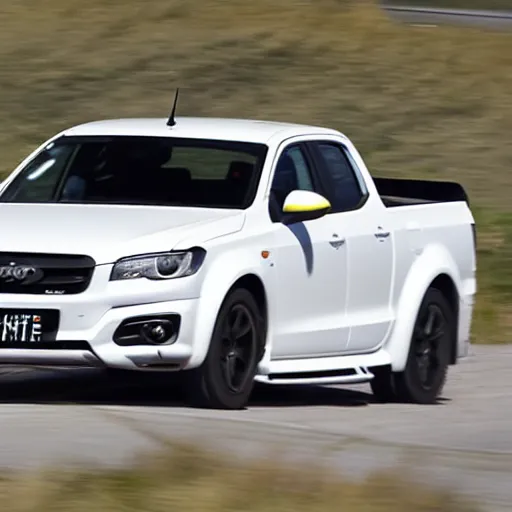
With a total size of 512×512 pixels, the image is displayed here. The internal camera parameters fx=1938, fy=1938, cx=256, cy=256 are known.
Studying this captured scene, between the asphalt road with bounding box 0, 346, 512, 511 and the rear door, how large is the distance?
1.57 feet

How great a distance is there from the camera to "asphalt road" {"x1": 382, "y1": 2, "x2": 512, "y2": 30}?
99.1 ft

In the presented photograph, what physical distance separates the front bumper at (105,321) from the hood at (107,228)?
17 centimetres

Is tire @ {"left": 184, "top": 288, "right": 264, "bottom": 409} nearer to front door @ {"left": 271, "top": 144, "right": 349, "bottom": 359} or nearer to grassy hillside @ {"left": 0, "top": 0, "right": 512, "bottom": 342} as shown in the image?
front door @ {"left": 271, "top": 144, "right": 349, "bottom": 359}

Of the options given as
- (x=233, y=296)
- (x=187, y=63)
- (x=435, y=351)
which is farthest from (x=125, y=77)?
(x=233, y=296)

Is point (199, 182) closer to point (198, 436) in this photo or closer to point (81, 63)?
point (198, 436)

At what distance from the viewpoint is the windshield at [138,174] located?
35.4 feet

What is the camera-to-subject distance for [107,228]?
995cm

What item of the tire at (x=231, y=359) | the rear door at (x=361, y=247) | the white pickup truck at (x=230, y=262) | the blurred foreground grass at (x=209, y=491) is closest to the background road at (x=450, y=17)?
the white pickup truck at (x=230, y=262)

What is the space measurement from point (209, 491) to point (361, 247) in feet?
15.2

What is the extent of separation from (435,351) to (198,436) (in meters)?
4.14

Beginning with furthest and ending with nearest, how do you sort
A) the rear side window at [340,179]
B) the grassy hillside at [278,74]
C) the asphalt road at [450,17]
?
the asphalt road at [450,17] < the grassy hillside at [278,74] < the rear side window at [340,179]

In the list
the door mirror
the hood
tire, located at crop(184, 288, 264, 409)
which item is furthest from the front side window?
tire, located at crop(184, 288, 264, 409)

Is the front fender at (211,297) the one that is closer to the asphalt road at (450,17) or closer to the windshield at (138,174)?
the windshield at (138,174)

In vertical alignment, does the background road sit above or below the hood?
below
